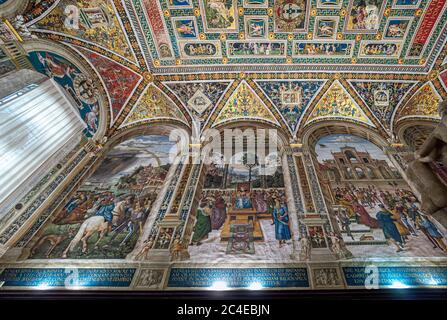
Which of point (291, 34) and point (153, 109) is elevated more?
point (291, 34)

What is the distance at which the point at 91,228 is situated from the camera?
19.4ft

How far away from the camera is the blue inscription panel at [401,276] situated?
14.6ft

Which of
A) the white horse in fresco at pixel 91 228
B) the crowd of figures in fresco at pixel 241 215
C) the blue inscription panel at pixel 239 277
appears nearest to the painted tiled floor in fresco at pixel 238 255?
the crowd of figures in fresco at pixel 241 215

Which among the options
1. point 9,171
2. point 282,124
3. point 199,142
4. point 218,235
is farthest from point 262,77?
point 9,171

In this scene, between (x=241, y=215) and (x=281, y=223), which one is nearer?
(x=281, y=223)

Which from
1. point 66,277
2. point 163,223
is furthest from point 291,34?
point 66,277

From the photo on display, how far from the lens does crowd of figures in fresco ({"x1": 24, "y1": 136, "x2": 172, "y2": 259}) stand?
5.39 m

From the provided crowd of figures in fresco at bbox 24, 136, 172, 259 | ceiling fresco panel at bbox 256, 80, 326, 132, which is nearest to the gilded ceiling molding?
ceiling fresco panel at bbox 256, 80, 326, 132

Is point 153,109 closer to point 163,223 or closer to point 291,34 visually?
point 163,223

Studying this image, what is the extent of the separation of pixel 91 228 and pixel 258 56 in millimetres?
7021

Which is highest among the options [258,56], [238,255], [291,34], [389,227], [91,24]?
[91,24]

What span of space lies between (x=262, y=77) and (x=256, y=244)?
5.83 metres

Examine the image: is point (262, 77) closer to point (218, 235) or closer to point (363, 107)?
point (363, 107)

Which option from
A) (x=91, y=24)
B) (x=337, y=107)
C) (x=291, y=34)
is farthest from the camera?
(x=337, y=107)
